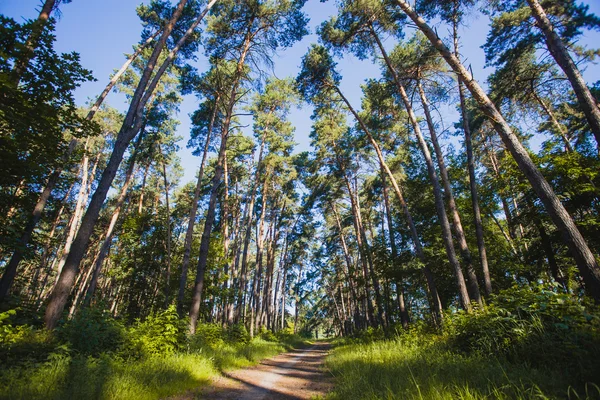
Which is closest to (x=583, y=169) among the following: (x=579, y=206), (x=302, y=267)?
(x=579, y=206)

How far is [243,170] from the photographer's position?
20.1 metres

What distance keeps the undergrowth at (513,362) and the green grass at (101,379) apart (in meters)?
2.98

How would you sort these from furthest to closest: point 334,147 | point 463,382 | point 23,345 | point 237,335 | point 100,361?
point 334,147 → point 237,335 → point 100,361 → point 23,345 → point 463,382

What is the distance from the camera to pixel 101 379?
3.78 meters

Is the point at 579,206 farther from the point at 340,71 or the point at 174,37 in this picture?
the point at 174,37

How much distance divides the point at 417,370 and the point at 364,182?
50.8 ft

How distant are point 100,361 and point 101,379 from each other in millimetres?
942

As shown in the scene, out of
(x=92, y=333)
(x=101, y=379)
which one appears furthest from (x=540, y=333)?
(x=92, y=333)

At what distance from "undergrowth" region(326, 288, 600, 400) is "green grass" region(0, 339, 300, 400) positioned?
2983 millimetres

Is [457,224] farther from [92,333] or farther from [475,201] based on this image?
[92,333]

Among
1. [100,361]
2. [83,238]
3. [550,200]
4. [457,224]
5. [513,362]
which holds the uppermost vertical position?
[457,224]

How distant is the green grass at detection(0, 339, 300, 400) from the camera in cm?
324

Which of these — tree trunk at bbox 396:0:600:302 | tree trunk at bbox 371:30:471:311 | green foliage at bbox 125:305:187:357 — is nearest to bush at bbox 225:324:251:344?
green foliage at bbox 125:305:187:357

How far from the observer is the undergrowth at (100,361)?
11.3 feet
